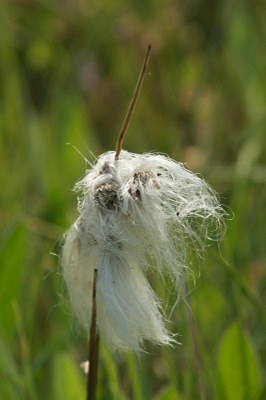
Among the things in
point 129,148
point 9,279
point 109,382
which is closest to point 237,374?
point 109,382

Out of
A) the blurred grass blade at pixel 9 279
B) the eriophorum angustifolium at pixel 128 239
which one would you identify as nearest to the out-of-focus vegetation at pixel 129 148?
the blurred grass blade at pixel 9 279

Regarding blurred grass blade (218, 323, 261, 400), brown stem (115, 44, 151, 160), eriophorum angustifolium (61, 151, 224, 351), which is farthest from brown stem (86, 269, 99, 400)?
blurred grass blade (218, 323, 261, 400)

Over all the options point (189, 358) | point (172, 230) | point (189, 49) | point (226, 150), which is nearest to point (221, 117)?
point (226, 150)

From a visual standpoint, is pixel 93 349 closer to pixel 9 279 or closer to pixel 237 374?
pixel 237 374

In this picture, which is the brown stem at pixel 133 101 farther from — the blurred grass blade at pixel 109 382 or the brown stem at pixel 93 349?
the blurred grass blade at pixel 109 382

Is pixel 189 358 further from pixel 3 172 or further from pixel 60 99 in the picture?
pixel 60 99

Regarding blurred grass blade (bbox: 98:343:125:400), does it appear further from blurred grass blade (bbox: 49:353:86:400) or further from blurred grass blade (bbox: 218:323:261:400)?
blurred grass blade (bbox: 218:323:261:400)
